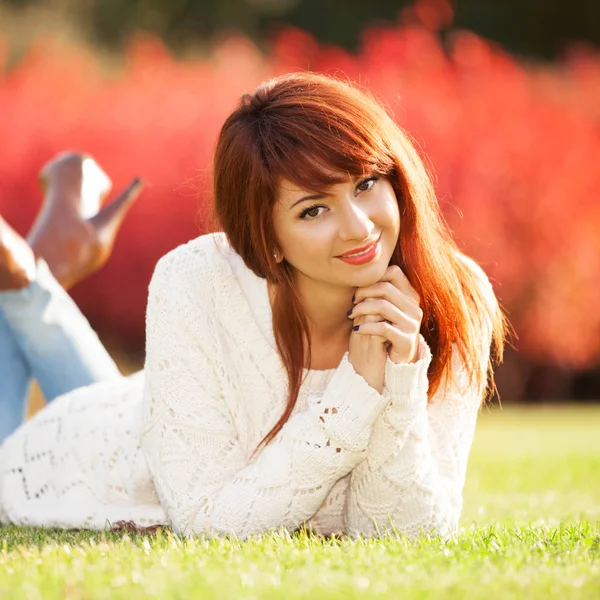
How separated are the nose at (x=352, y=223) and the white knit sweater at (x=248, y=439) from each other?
0.30 metres

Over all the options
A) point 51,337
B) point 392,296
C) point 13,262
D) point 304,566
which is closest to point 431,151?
point 51,337

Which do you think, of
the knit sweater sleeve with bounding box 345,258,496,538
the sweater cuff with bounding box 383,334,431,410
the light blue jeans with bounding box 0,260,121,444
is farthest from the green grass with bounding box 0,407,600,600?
the light blue jeans with bounding box 0,260,121,444

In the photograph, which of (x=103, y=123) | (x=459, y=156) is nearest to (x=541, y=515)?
(x=459, y=156)

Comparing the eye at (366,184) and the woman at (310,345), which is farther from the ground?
the eye at (366,184)

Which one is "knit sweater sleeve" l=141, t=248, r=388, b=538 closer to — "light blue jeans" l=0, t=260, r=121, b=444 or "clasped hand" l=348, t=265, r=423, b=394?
"clasped hand" l=348, t=265, r=423, b=394

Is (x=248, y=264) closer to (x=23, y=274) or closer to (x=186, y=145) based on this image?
(x=23, y=274)

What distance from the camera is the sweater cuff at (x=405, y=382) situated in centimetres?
234

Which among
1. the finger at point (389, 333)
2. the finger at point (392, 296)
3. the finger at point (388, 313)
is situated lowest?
the finger at point (389, 333)

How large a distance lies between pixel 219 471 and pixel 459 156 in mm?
8052

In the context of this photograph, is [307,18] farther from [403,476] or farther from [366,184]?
[403,476]

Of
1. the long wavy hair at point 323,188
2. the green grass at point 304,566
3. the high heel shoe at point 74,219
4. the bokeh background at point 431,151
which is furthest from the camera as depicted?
the bokeh background at point 431,151

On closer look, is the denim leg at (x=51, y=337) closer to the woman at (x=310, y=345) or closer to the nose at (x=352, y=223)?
the woman at (x=310, y=345)

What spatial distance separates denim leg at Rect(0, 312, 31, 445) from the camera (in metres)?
3.33

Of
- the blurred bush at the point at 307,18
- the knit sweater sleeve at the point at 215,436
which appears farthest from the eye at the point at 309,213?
the blurred bush at the point at 307,18
